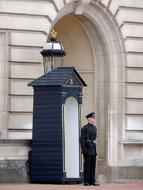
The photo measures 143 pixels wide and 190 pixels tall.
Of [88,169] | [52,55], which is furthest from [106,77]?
[88,169]

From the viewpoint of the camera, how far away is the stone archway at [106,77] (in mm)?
29328

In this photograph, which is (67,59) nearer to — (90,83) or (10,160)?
(90,83)

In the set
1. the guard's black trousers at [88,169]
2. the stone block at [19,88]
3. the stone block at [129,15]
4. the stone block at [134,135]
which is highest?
the stone block at [129,15]

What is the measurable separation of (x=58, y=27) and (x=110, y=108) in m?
2.78

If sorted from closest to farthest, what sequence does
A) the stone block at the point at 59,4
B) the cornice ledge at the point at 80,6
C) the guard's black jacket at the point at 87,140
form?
the guard's black jacket at the point at 87,140 < the stone block at the point at 59,4 < the cornice ledge at the point at 80,6

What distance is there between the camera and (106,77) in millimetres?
29656

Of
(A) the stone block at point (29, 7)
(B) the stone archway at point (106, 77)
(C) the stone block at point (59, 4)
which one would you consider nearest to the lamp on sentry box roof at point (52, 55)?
(A) the stone block at point (29, 7)

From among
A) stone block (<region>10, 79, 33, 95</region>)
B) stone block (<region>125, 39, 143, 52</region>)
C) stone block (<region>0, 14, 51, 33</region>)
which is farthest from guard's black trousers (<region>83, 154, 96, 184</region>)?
stone block (<region>125, 39, 143, 52</region>)

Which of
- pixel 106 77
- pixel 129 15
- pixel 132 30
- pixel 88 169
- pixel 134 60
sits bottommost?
pixel 88 169

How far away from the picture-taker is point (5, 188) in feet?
76.4

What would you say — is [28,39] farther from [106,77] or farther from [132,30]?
[132,30]

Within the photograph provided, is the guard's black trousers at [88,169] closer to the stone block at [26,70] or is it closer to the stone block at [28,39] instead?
the stone block at [26,70]

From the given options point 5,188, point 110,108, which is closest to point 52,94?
point 5,188

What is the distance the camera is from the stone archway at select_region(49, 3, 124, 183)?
2933cm
